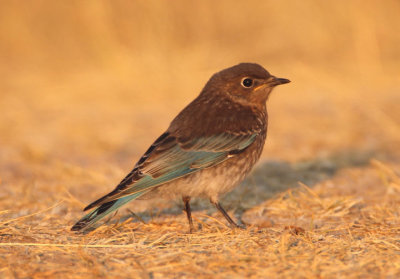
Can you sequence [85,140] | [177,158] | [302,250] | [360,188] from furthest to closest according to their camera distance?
1. [85,140]
2. [360,188]
3. [177,158]
4. [302,250]

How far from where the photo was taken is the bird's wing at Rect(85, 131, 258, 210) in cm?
569

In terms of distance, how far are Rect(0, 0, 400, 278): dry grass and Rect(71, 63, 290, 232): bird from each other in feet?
1.04

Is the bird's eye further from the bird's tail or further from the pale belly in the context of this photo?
the bird's tail

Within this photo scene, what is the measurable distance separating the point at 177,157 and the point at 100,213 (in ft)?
3.04

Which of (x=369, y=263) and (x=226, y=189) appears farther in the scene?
(x=226, y=189)

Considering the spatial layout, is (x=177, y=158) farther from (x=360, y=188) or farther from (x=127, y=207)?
(x=360, y=188)

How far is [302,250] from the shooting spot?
485 centimetres

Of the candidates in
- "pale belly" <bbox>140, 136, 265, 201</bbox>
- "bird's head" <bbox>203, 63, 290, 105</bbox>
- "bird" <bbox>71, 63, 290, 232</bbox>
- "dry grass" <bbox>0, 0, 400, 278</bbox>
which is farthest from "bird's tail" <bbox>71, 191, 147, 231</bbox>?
"bird's head" <bbox>203, 63, 290, 105</bbox>

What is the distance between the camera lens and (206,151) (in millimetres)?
5980

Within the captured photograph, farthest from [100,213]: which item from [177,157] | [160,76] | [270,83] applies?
[160,76]

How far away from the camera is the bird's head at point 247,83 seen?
662 cm

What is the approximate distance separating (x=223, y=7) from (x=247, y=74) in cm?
1128

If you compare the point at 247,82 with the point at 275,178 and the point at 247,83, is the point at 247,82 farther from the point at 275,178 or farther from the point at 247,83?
the point at 275,178

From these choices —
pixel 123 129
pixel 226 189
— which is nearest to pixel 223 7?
pixel 123 129
